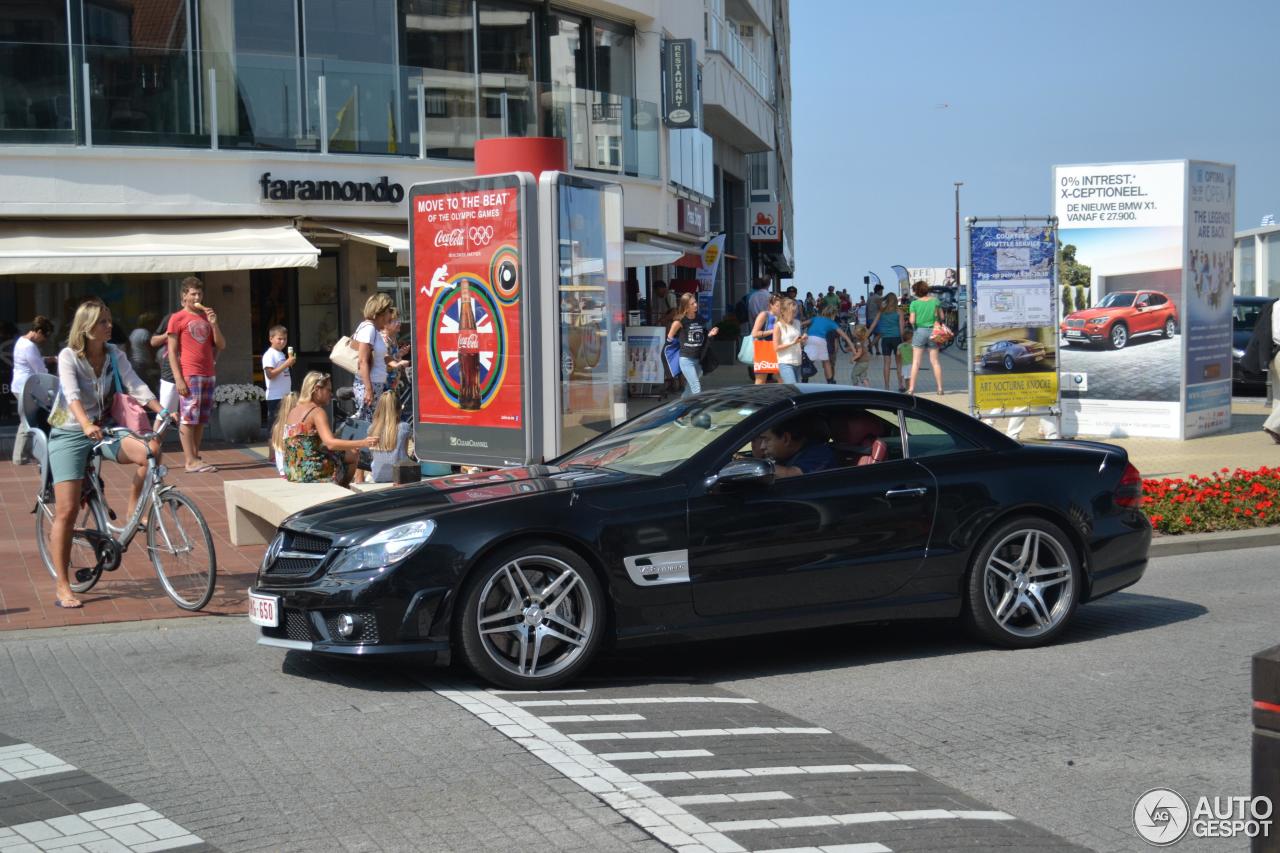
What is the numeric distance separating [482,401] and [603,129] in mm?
14713

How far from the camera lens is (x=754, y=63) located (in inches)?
1751

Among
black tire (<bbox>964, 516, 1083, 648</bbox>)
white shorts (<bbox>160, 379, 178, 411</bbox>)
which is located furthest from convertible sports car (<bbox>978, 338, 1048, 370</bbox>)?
black tire (<bbox>964, 516, 1083, 648</bbox>)

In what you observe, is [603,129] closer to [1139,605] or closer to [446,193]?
[446,193]

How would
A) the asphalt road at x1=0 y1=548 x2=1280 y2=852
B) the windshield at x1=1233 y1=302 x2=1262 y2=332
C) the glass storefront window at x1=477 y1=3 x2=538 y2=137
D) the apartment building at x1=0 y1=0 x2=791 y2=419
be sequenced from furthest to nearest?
the windshield at x1=1233 y1=302 x2=1262 y2=332, the glass storefront window at x1=477 y1=3 x2=538 y2=137, the apartment building at x1=0 y1=0 x2=791 y2=419, the asphalt road at x1=0 y1=548 x2=1280 y2=852

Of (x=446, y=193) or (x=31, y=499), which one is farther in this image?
(x=31, y=499)

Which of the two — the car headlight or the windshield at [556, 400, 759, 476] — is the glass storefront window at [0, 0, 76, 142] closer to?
the windshield at [556, 400, 759, 476]

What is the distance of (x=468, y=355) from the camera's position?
1155cm

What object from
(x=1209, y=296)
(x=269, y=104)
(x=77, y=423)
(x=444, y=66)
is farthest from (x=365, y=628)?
(x=444, y=66)

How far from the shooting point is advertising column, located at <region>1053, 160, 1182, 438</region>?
1856 centimetres

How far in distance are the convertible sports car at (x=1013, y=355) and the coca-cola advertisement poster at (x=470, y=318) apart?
314 inches

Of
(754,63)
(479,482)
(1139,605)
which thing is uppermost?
(754,63)

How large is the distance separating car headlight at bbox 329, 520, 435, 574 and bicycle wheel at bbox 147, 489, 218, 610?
2.36 meters

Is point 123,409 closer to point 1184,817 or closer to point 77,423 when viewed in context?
point 77,423

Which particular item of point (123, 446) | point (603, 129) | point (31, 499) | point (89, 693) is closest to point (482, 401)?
point (123, 446)
